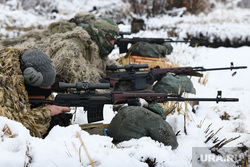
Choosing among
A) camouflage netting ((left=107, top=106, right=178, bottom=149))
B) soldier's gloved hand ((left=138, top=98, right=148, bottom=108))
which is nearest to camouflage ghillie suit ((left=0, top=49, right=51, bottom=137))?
camouflage netting ((left=107, top=106, right=178, bottom=149))

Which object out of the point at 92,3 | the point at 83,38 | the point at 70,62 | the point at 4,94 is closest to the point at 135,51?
the point at 83,38

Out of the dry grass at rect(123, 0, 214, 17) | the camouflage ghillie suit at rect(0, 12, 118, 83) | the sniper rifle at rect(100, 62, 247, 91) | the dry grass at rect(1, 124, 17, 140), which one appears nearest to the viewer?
the dry grass at rect(1, 124, 17, 140)

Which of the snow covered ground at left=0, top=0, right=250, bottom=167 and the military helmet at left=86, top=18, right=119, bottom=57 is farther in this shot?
the military helmet at left=86, top=18, right=119, bottom=57

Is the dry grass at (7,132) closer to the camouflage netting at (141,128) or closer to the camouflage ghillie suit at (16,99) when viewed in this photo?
the camouflage ghillie suit at (16,99)

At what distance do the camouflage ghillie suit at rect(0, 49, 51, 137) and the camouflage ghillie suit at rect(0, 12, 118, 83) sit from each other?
151 cm

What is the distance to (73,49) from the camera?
13.5ft

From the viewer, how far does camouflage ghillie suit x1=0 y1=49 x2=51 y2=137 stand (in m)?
2.06

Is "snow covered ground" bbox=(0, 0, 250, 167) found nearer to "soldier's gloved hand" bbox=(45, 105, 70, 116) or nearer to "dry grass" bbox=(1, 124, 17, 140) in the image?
"dry grass" bbox=(1, 124, 17, 140)

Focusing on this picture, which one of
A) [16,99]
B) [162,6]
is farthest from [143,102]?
[162,6]

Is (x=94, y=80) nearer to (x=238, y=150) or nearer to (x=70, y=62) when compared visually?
(x=70, y=62)

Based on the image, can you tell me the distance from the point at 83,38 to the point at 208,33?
5.95 metres

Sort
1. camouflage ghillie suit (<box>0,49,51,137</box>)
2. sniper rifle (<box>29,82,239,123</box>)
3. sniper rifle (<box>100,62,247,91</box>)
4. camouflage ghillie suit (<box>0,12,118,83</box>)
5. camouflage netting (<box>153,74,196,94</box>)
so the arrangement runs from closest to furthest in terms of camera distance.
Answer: camouflage ghillie suit (<box>0,49,51,137</box>) < sniper rifle (<box>29,82,239,123</box>) < camouflage ghillie suit (<box>0,12,118,83</box>) < camouflage netting (<box>153,74,196,94</box>) < sniper rifle (<box>100,62,247,91</box>)

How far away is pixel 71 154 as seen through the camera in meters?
1.81

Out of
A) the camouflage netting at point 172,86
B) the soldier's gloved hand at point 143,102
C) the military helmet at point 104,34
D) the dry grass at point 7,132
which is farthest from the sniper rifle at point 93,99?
the military helmet at point 104,34
